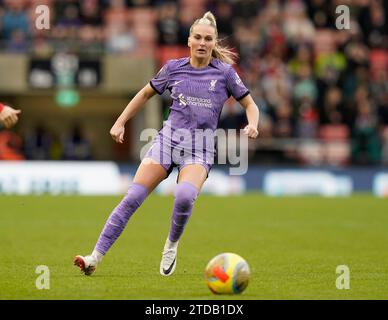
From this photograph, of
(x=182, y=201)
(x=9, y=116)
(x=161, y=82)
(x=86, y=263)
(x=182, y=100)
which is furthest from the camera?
(x=161, y=82)

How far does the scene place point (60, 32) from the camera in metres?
25.0

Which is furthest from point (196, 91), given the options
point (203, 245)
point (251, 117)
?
point (203, 245)

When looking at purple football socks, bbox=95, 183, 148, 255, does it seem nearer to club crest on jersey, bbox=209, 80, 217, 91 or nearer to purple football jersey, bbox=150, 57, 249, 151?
purple football jersey, bbox=150, 57, 249, 151

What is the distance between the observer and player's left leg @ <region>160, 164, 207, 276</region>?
911cm

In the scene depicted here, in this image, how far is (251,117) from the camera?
369 inches

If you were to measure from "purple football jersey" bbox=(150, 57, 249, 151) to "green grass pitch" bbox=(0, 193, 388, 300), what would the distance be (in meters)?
1.41

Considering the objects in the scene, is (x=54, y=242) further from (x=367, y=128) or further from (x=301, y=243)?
(x=367, y=128)

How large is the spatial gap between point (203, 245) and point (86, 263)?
4150 mm

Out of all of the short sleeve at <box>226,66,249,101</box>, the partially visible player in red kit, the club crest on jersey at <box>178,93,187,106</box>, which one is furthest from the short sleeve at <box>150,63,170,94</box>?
the partially visible player in red kit

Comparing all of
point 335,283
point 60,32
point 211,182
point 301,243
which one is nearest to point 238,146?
point 211,182

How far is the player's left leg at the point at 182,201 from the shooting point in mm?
9109

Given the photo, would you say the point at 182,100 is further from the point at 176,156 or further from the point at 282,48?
the point at 282,48

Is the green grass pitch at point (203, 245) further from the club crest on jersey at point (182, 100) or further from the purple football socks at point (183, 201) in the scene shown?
the club crest on jersey at point (182, 100)

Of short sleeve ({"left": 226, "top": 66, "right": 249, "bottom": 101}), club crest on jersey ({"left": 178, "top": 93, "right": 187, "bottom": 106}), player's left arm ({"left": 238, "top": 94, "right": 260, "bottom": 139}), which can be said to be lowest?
player's left arm ({"left": 238, "top": 94, "right": 260, "bottom": 139})
